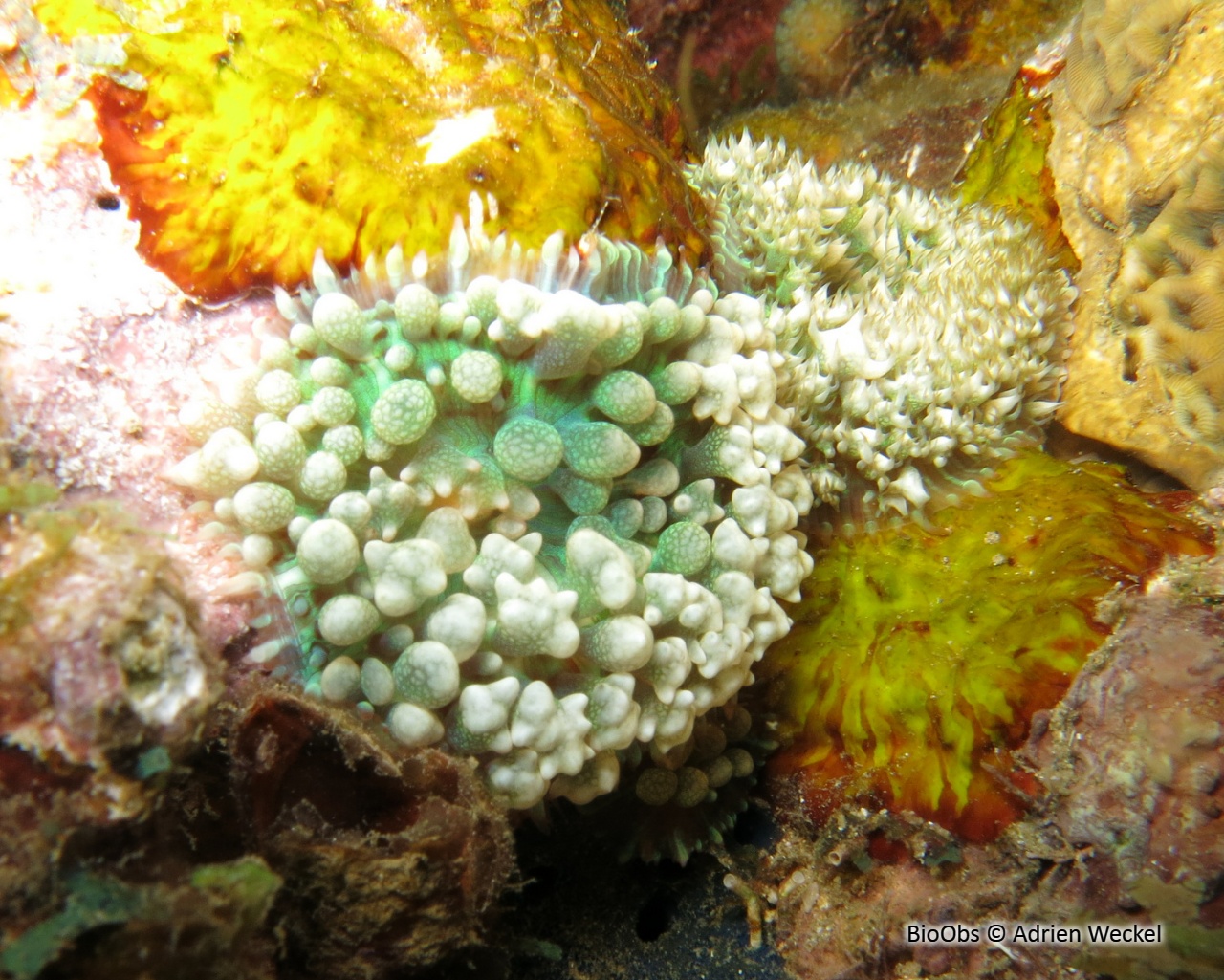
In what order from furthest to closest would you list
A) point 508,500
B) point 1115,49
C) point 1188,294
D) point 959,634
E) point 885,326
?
1. point 1115,49
2. point 885,326
3. point 1188,294
4. point 959,634
5. point 508,500

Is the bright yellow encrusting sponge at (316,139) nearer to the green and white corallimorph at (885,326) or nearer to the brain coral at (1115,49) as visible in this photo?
the green and white corallimorph at (885,326)

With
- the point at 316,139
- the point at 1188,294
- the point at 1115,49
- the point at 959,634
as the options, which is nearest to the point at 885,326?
the point at 1188,294

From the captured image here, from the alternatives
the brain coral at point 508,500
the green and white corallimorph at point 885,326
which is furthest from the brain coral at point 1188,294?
the brain coral at point 508,500

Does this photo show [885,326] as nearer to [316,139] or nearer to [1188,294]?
[1188,294]

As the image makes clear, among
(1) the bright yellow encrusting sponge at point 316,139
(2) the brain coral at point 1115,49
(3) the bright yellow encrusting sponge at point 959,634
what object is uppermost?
(2) the brain coral at point 1115,49

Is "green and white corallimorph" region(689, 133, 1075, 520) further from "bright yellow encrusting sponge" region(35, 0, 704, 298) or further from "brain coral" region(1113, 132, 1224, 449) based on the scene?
"bright yellow encrusting sponge" region(35, 0, 704, 298)

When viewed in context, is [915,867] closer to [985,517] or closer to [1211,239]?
[985,517]
